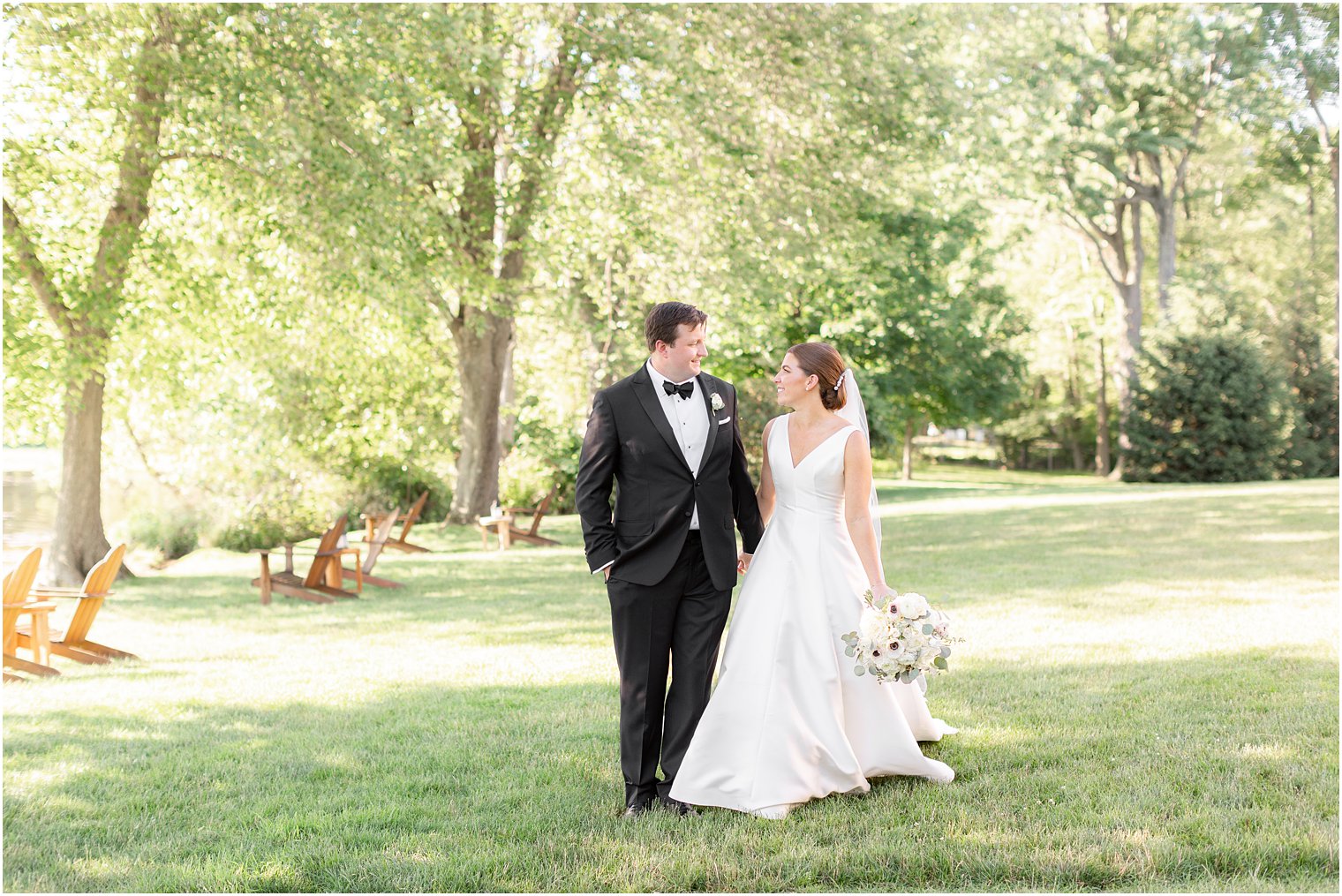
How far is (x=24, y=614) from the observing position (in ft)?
30.7

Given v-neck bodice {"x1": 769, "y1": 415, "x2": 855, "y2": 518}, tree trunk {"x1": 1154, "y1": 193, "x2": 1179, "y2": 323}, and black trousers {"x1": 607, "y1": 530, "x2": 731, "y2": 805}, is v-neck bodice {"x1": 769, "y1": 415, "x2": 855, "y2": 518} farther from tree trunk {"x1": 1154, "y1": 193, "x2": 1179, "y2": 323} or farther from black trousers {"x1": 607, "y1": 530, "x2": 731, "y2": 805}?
tree trunk {"x1": 1154, "y1": 193, "x2": 1179, "y2": 323}

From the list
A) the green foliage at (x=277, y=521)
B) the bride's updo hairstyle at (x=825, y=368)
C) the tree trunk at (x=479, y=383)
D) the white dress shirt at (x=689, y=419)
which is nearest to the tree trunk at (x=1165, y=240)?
the tree trunk at (x=479, y=383)

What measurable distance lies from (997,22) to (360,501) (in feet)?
60.7

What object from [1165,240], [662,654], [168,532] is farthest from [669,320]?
[1165,240]

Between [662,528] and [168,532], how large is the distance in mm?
21807

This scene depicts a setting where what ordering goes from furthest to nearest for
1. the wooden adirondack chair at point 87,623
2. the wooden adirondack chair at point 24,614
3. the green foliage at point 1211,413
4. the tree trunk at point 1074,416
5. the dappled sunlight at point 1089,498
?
the tree trunk at point 1074,416 < the green foliage at point 1211,413 < the dappled sunlight at point 1089,498 < the wooden adirondack chair at point 87,623 < the wooden adirondack chair at point 24,614

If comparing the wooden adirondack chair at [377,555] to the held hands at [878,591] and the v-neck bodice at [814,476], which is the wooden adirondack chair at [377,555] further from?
the held hands at [878,591]

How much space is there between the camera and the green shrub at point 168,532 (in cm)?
2398

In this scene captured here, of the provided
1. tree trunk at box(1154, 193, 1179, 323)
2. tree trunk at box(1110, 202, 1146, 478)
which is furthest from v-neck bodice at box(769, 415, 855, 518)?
tree trunk at box(1154, 193, 1179, 323)

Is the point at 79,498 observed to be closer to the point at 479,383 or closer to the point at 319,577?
the point at 319,577

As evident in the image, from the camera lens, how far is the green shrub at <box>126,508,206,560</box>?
23984 mm

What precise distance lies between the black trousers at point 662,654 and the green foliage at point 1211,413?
30.4m

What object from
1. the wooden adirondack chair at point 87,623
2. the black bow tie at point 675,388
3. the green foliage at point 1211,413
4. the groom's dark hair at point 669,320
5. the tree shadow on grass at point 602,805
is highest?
the green foliage at point 1211,413

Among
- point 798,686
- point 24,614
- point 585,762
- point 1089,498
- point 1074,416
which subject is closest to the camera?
point 798,686
